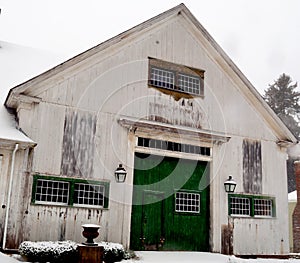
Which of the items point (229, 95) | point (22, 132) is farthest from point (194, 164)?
point (22, 132)

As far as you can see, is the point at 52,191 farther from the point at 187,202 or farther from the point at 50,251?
the point at 187,202

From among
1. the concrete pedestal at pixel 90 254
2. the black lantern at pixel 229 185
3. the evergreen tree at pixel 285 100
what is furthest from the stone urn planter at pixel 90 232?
the evergreen tree at pixel 285 100

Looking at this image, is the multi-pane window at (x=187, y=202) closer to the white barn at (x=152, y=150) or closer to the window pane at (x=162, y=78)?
the white barn at (x=152, y=150)

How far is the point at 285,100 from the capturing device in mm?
48594

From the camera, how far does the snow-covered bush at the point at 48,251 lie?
9.87m

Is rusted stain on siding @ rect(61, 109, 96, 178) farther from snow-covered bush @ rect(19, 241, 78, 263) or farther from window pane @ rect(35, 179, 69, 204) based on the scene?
snow-covered bush @ rect(19, 241, 78, 263)

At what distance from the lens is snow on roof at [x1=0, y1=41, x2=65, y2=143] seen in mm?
11078

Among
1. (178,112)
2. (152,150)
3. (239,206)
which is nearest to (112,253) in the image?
(152,150)

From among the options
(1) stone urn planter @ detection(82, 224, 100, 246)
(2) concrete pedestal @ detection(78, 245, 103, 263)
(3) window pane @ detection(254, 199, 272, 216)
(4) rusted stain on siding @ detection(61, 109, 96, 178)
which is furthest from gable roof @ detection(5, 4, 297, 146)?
(2) concrete pedestal @ detection(78, 245, 103, 263)

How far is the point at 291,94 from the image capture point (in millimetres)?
48719

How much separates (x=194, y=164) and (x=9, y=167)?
591 cm

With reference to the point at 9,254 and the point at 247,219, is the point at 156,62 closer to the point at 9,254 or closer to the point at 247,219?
the point at 247,219

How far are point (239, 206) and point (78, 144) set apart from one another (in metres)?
5.97

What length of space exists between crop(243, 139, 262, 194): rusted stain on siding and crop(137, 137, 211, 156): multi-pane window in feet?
5.10
